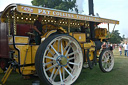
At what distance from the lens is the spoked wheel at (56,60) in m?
3.09

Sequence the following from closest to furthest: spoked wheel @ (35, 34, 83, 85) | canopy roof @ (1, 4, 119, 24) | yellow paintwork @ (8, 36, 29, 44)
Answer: canopy roof @ (1, 4, 119, 24), spoked wheel @ (35, 34, 83, 85), yellow paintwork @ (8, 36, 29, 44)

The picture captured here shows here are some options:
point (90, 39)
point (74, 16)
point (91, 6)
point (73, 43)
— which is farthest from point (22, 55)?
point (91, 6)

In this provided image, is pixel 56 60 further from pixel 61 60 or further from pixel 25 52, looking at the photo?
pixel 25 52

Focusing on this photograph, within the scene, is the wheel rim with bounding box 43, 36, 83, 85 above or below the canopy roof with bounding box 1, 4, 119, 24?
below

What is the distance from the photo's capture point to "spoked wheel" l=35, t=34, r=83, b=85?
309 centimetres

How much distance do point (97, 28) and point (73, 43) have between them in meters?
2.42

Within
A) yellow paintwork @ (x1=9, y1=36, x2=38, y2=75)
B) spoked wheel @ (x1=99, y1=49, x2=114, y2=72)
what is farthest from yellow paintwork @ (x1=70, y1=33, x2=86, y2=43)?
yellow paintwork @ (x1=9, y1=36, x2=38, y2=75)

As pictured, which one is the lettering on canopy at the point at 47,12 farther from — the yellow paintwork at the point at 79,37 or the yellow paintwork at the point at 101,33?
the yellow paintwork at the point at 101,33

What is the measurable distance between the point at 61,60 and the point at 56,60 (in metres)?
0.12

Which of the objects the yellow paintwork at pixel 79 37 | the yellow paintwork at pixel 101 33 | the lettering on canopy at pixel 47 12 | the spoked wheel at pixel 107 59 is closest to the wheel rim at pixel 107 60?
the spoked wheel at pixel 107 59

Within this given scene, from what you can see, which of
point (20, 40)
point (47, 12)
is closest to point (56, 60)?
point (20, 40)

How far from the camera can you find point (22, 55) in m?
3.38

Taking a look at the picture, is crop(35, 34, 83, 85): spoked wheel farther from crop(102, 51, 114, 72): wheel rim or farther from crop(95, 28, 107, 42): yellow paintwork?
crop(95, 28, 107, 42): yellow paintwork

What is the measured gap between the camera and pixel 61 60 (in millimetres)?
3516
